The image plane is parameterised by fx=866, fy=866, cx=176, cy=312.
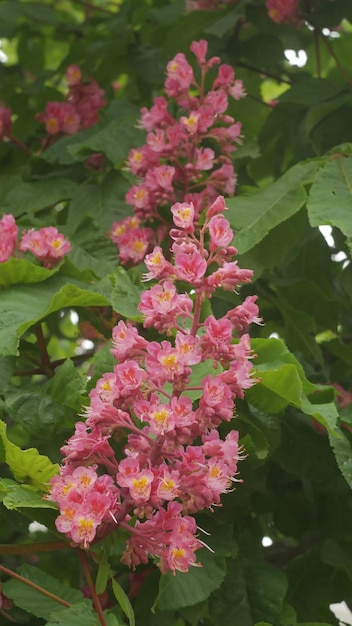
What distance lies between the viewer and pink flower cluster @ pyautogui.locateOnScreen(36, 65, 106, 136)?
2002mm

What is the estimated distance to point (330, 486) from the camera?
157 centimetres

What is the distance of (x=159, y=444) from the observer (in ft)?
3.20

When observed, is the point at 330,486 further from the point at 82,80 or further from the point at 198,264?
the point at 82,80

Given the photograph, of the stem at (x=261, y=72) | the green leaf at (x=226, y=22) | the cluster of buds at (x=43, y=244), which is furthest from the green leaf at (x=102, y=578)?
the stem at (x=261, y=72)

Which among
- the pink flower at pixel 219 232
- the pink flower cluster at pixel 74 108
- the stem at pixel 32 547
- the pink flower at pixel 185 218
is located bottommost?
the pink flower cluster at pixel 74 108

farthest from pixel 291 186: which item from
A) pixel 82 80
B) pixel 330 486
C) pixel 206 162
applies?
pixel 82 80

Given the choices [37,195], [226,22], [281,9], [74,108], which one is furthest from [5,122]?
[281,9]

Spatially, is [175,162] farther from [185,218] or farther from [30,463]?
[30,463]

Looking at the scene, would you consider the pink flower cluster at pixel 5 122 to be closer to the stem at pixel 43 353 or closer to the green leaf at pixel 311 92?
the green leaf at pixel 311 92

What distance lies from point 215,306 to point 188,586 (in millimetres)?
606

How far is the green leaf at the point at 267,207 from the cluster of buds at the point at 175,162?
0.46 feet

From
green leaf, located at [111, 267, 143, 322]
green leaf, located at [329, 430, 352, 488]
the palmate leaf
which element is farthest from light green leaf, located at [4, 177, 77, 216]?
green leaf, located at [329, 430, 352, 488]

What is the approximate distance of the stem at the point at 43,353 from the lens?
4.68 ft

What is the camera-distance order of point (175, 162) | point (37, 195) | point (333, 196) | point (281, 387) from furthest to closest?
point (37, 195), point (175, 162), point (333, 196), point (281, 387)
